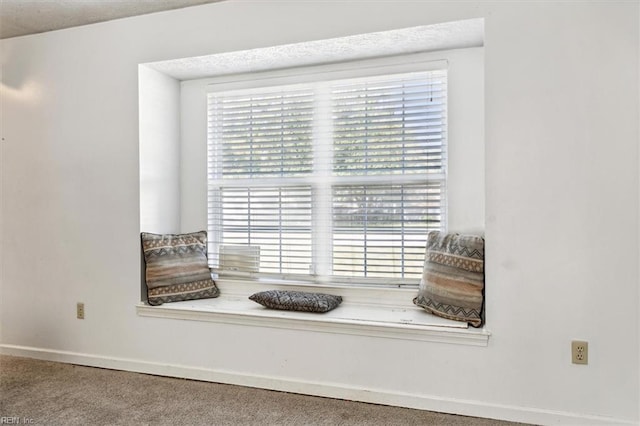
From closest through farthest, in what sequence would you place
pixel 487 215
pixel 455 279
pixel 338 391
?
pixel 487 215
pixel 455 279
pixel 338 391

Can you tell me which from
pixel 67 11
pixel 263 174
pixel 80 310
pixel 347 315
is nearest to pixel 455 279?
pixel 347 315

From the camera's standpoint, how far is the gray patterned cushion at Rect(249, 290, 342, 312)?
8.45ft

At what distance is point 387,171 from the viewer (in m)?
2.81

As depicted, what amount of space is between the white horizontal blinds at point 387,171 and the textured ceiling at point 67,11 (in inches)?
46.1

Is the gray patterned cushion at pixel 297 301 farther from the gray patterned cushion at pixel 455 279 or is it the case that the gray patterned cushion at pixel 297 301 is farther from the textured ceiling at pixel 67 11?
the textured ceiling at pixel 67 11

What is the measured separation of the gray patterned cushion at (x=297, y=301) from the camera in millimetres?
2576

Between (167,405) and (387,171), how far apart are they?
1.87m

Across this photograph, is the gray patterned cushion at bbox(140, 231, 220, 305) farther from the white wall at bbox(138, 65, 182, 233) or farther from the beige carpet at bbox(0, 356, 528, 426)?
the beige carpet at bbox(0, 356, 528, 426)

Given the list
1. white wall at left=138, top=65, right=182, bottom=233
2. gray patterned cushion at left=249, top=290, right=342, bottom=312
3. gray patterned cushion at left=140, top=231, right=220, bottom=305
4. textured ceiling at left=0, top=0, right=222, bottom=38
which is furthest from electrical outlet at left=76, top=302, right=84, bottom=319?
textured ceiling at left=0, top=0, right=222, bottom=38

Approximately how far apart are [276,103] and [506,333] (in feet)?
6.68

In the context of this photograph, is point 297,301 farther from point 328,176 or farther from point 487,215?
point 487,215

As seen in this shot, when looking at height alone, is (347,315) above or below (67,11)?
below

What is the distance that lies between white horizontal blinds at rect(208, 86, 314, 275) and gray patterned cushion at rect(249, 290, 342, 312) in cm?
33

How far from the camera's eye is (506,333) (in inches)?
86.7
